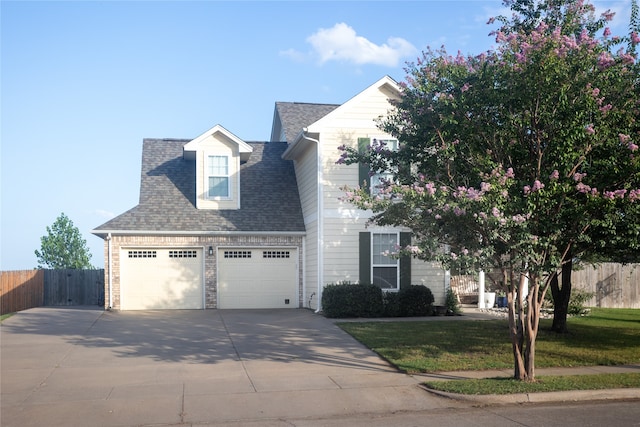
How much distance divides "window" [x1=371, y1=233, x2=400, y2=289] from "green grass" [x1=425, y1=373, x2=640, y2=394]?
367 inches

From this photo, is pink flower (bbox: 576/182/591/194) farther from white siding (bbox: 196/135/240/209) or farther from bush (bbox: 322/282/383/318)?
white siding (bbox: 196/135/240/209)

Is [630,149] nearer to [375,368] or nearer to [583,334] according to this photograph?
[375,368]

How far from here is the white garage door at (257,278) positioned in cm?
2161

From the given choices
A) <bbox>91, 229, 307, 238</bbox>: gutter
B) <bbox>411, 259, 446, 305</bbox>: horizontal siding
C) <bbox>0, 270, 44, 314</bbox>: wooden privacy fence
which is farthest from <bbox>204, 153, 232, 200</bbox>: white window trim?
<bbox>0, 270, 44, 314</bbox>: wooden privacy fence

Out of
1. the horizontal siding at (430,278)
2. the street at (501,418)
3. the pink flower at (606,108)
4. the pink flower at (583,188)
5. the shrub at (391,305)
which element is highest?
the pink flower at (606,108)

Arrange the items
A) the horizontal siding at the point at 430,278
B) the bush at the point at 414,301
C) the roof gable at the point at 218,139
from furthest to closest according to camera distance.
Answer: the roof gable at the point at 218,139 < the horizontal siding at the point at 430,278 < the bush at the point at 414,301

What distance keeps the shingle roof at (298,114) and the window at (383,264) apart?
6123 millimetres

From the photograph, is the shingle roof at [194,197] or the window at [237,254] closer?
the shingle roof at [194,197]

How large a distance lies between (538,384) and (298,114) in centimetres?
1738

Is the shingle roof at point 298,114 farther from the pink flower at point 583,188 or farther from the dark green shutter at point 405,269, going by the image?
the pink flower at point 583,188

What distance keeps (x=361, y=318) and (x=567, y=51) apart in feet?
35.1

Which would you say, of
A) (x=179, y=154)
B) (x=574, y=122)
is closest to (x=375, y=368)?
(x=574, y=122)

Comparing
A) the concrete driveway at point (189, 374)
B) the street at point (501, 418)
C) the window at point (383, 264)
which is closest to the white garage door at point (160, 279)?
the concrete driveway at point (189, 374)

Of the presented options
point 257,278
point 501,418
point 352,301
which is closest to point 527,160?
point 501,418
